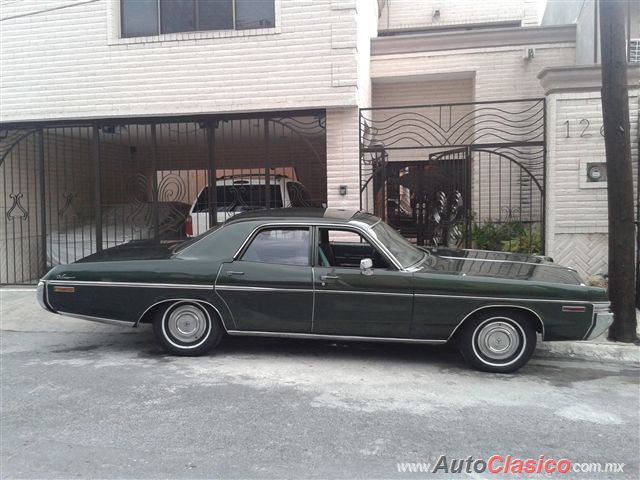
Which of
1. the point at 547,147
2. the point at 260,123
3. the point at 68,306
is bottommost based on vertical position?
the point at 68,306

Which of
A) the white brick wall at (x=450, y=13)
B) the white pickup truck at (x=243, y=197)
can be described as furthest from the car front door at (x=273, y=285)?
the white brick wall at (x=450, y=13)

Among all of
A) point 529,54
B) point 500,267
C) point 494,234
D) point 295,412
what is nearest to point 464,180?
point 494,234

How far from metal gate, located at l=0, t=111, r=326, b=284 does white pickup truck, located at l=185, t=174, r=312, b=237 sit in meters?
0.02

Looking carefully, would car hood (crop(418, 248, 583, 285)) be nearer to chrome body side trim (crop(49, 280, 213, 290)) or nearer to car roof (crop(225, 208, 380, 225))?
car roof (crop(225, 208, 380, 225))

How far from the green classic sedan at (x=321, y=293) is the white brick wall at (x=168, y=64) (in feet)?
10.2

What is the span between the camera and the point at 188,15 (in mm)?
8742

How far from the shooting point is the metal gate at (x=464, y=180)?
862 centimetres

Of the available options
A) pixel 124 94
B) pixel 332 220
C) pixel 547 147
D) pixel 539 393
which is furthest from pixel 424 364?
pixel 124 94

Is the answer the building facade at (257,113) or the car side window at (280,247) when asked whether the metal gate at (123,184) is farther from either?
the car side window at (280,247)

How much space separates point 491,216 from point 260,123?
15.9ft

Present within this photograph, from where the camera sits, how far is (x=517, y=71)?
10836 mm

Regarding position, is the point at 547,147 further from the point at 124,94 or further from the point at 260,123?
the point at 124,94

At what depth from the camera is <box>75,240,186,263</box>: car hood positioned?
5.71 m

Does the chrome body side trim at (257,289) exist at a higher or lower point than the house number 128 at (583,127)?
lower
